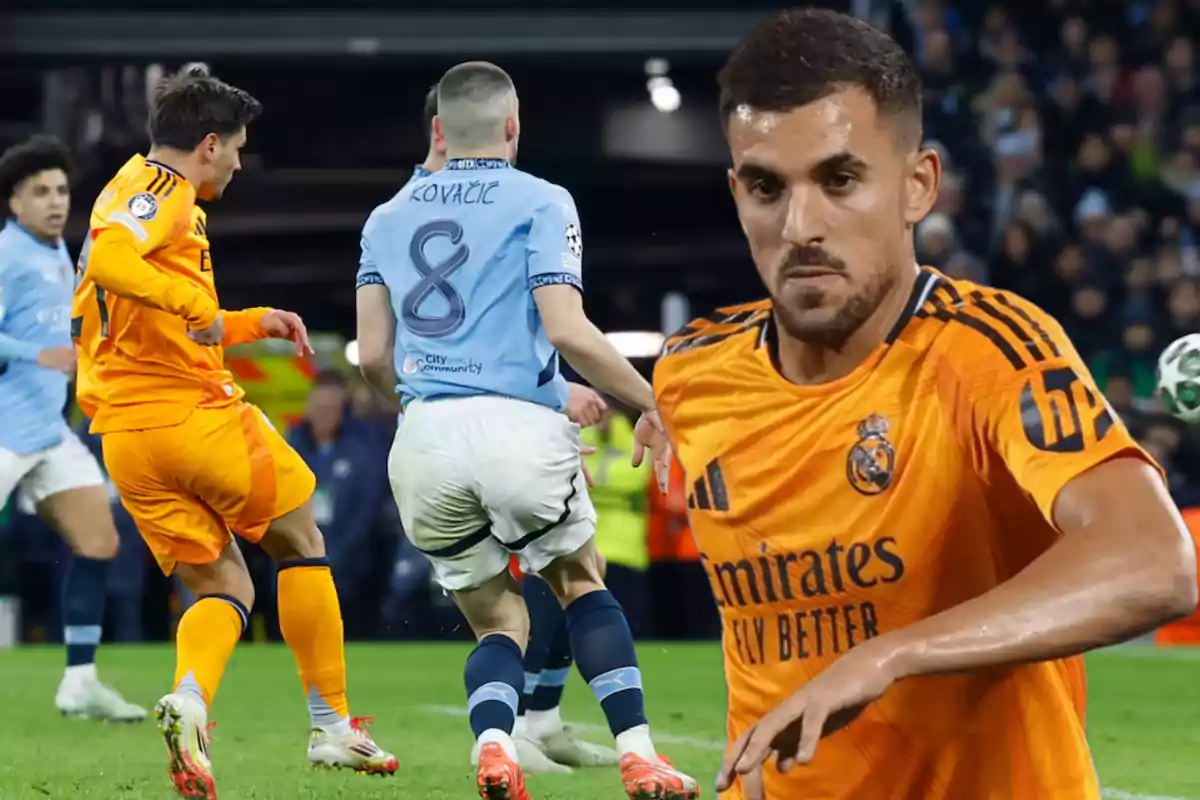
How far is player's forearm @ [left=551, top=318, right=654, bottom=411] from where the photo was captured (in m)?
5.11

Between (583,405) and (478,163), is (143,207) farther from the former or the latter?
(583,405)

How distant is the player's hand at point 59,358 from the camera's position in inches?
299

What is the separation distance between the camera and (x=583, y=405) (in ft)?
18.4

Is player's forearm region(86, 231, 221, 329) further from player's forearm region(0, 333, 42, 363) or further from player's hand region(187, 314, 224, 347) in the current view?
player's forearm region(0, 333, 42, 363)

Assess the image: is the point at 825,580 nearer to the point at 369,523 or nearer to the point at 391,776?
the point at 391,776

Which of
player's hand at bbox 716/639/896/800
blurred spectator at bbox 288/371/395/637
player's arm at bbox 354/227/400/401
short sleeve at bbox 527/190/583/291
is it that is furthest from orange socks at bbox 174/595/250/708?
blurred spectator at bbox 288/371/395/637

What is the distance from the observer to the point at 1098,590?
77.5 inches

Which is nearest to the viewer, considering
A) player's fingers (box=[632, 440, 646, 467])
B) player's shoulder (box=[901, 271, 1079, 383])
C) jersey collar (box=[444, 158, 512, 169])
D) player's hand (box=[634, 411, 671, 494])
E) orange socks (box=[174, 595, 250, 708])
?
player's shoulder (box=[901, 271, 1079, 383])

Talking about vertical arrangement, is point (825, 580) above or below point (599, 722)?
above

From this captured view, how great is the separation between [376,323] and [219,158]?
111 centimetres

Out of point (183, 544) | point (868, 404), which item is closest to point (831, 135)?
point (868, 404)

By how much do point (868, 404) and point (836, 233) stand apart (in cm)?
25

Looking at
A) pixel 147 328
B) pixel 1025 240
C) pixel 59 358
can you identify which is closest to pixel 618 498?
pixel 1025 240

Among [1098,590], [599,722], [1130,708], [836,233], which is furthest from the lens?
[1130,708]
